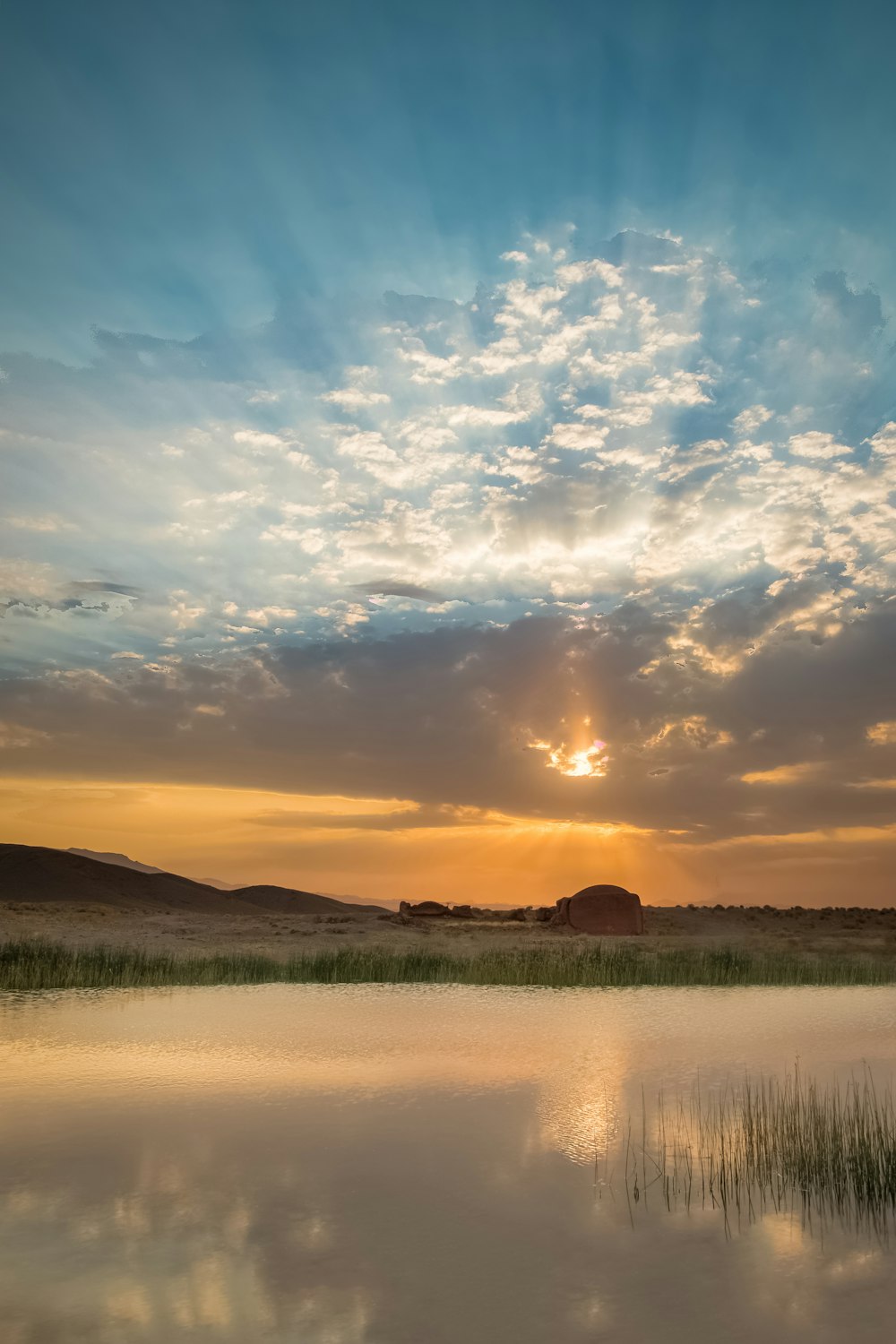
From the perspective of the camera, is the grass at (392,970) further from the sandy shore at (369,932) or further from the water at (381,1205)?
the water at (381,1205)

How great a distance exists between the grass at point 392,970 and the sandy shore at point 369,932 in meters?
3.05

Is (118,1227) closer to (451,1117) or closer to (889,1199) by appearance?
(451,1117)

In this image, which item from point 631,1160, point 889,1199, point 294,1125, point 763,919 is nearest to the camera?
point 889,1199

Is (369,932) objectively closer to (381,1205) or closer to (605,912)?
(605,912)

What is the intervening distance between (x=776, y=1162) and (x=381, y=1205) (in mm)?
2646

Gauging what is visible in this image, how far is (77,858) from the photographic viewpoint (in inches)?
2258

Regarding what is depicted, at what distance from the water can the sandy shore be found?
1254 cm

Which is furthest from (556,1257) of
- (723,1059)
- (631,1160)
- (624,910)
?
(624,910)

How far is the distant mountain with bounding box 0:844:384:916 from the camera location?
49.9 m

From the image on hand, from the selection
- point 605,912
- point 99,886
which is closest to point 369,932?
point 605,912

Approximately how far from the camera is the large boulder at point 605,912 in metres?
35.8

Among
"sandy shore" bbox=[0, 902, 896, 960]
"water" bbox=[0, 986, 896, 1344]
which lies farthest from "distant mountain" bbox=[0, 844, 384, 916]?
"water" bbox=[0, 986, 896, 1344]

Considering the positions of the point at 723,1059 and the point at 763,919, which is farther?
the point at 763,919

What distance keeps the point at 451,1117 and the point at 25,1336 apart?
179 inches
